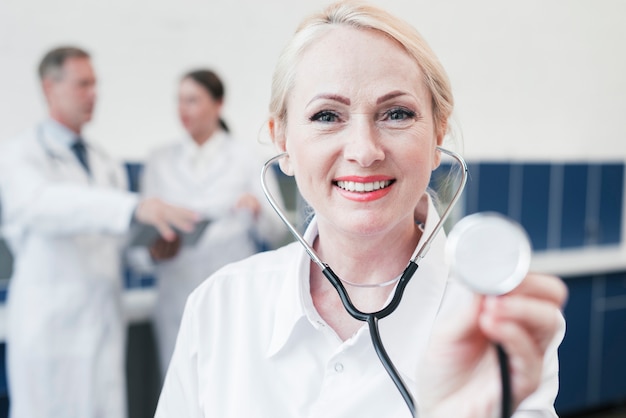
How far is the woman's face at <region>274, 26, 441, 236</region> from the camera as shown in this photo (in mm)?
601

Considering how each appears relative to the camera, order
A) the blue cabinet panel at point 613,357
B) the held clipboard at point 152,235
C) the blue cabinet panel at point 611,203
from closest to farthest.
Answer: the held clipboard at point 152,235, the blue cabinet panel at point 613,357, the blue cabinet panel at point 611,203

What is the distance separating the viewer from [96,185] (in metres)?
1.74

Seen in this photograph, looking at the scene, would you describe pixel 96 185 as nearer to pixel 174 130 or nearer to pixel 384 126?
pixel 174 130

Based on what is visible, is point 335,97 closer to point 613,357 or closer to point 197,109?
point 197,109

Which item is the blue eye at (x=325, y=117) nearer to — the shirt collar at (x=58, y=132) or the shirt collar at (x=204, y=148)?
the shirt collar at (x=58, y=132)

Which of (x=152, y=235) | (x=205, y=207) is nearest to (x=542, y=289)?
(x=152, y=235)

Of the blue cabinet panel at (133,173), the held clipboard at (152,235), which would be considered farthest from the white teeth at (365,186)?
the blue cabinet panel at (133,173)

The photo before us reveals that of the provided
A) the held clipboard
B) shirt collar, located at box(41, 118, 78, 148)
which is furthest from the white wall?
the held clipboard

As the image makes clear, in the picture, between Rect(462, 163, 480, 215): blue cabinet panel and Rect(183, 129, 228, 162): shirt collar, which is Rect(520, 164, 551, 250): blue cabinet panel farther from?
Rect(183, 129, 228, 162): shirt collar

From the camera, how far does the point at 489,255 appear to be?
0.37 meters

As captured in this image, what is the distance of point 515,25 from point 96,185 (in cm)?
210

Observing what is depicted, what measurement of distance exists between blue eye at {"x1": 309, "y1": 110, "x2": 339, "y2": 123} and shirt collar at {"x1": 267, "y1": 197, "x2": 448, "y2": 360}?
17 cm

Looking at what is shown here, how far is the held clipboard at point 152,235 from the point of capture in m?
1.50

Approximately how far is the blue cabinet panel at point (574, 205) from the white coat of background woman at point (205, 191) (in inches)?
61.0
